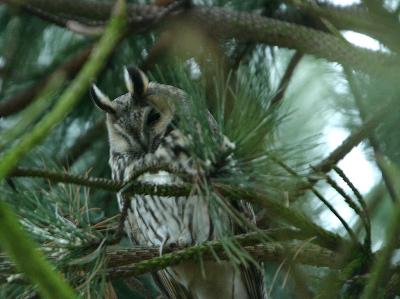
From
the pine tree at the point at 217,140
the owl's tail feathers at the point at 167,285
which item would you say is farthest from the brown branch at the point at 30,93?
the owl's tail feathers at the point at 167,285

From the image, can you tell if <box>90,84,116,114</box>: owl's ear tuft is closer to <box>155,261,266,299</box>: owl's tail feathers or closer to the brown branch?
the brown branch

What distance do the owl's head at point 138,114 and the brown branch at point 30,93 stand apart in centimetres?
12

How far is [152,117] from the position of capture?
2551 millimetres

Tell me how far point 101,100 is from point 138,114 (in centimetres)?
12

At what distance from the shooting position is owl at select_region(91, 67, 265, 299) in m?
2.44

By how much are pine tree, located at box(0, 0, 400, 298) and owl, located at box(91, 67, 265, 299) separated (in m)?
0.11

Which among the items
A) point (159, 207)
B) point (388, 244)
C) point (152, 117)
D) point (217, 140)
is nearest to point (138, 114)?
point (152, 117)

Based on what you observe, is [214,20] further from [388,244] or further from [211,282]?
[388,244]

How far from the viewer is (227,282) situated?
8.52ft

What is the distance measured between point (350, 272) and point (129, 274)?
432 mm

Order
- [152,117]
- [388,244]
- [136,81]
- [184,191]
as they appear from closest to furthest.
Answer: [388,244] → [184,191] → [136,81] → [152,117]

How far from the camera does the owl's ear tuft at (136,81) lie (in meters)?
2.42

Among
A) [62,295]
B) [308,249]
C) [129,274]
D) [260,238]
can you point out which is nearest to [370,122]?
[308,249]

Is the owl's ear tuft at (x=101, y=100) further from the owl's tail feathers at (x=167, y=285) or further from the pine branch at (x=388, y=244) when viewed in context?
the pine branch at (x=388, y=244)
